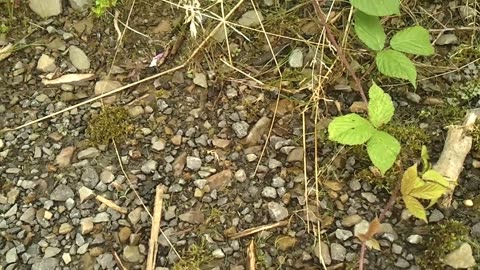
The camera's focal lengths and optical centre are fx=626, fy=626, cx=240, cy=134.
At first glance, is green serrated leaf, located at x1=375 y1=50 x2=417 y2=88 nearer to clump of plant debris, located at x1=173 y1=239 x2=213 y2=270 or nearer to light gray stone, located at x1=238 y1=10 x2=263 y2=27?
light gray stone, located at x1=238 y1=10 x2=263 y2=27

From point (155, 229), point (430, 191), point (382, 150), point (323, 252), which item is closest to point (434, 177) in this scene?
point (430, 191)

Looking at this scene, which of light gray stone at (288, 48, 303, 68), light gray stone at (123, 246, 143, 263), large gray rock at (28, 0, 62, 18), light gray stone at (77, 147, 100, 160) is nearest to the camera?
light gray stone at (123, 246, 143, 263)

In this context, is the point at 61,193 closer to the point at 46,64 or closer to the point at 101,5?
the point at 46,64

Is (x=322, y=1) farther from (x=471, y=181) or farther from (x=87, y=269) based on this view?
(x=87, y=269)

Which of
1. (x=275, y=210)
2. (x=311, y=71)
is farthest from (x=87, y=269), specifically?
(x=311, y=71)

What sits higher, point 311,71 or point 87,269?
point 311,71

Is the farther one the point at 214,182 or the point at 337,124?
Answer: the point at 214,182

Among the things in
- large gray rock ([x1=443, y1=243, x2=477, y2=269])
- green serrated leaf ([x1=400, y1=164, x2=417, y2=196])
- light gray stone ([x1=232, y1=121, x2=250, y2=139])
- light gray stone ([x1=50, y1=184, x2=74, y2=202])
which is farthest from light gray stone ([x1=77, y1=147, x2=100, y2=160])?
large gray rock ([x1=443, y1=243, x2=477, y2=269])
